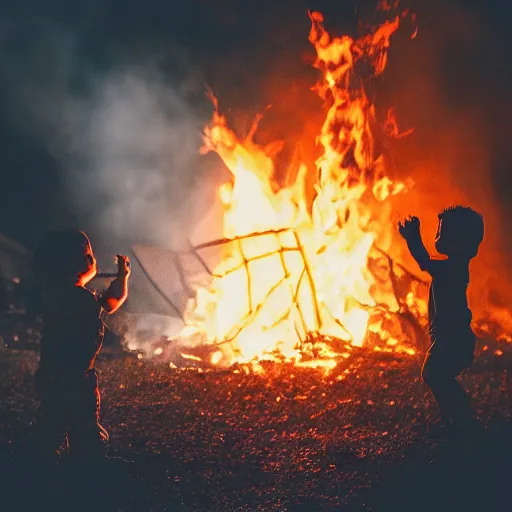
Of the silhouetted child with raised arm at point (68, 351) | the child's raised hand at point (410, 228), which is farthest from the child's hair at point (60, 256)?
the child's raised hand at point (410, 228)

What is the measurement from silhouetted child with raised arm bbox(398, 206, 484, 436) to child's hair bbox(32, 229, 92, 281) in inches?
110

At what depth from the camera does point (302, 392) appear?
19.0ft

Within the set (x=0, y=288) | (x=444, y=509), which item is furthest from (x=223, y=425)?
(x=0, y=288)

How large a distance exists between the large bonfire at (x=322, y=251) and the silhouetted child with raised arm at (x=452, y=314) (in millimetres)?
3027

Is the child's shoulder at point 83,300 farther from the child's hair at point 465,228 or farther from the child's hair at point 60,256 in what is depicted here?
the child's hair at point 465,228

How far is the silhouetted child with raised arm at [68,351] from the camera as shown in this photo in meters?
3.92

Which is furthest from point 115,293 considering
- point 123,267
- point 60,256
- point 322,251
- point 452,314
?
point 322,251

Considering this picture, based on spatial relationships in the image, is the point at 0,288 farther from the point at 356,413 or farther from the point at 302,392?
the point at 356,413

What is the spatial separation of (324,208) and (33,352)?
551 cm

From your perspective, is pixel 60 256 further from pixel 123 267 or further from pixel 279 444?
pixel 279 444

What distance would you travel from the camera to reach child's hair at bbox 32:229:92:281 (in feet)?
13.1

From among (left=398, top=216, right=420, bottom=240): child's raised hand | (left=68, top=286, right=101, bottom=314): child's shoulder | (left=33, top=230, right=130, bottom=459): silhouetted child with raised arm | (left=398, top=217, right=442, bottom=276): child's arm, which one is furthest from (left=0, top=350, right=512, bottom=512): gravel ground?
(left=398, top=216, right=420, bottom=240): child's raised hand

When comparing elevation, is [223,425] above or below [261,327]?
below

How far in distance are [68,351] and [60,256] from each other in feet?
2.52
